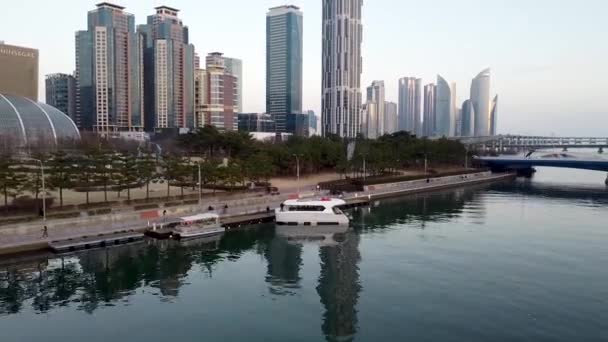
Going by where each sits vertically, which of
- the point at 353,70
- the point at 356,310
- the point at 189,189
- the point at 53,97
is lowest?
the point at 356,310

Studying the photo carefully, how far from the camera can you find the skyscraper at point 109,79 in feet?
455

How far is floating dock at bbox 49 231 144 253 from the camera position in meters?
30.9

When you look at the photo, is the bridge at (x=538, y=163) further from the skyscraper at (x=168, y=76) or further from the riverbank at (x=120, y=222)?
the skyscraper at (x=168, y=76)

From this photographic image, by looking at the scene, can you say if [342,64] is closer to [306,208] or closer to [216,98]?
[216,98]

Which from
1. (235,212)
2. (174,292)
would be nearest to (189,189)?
(235,212)

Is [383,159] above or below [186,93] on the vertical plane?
below

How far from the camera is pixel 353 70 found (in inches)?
7397

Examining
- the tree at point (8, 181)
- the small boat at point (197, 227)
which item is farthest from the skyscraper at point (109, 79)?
the small boat at point (197, 227)

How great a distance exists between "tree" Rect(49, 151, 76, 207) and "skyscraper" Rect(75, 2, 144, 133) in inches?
4217

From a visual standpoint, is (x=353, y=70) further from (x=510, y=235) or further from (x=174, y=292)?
(x=174, y=292)

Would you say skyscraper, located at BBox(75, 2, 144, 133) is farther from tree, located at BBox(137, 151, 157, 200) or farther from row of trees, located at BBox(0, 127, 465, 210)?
tree, located at BBox(137, 151, 157, 200)

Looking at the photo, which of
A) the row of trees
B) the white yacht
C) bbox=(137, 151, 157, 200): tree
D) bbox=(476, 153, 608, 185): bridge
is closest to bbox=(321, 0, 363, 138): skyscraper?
the row of trees

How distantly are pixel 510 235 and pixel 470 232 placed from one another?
3.04 metres

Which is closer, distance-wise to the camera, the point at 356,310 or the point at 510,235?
the point at 356,310
